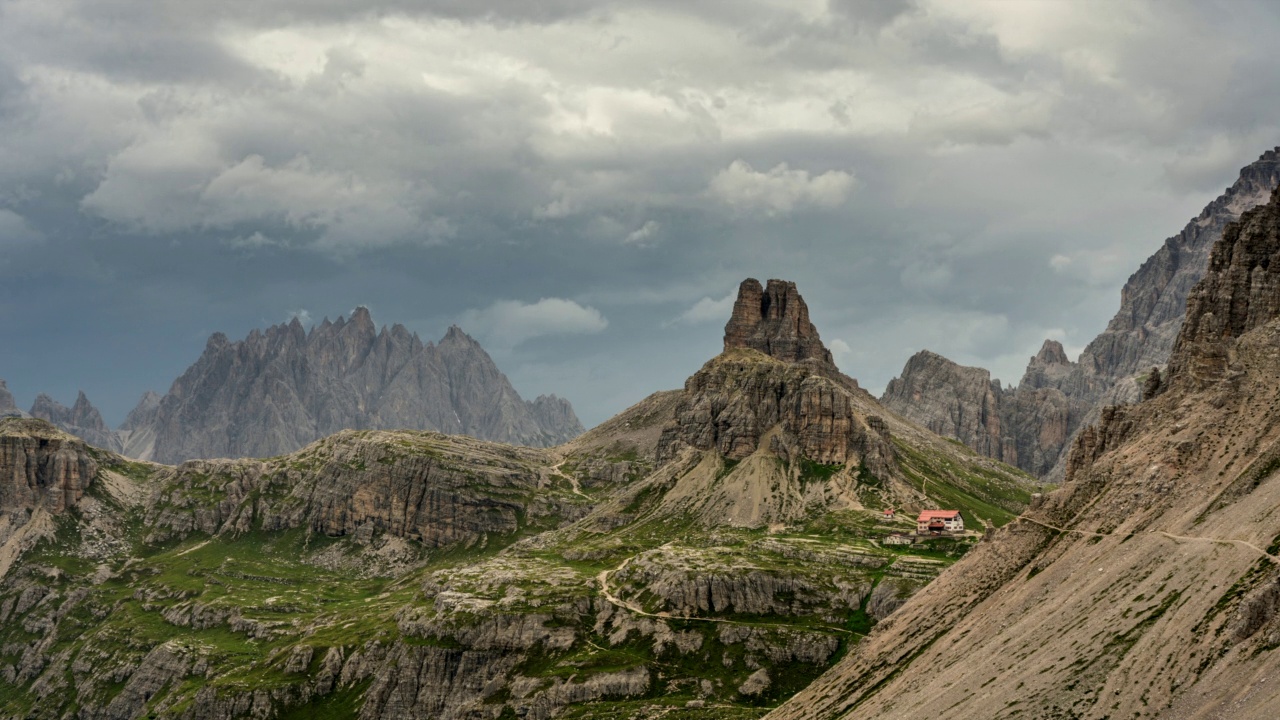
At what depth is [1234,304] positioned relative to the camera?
19150 cm

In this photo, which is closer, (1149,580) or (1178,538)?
(1149,580)

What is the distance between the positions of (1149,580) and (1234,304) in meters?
69.9

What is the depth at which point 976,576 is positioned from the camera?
191m

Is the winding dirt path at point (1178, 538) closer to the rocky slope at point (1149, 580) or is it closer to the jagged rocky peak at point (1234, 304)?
the rocky slope at point (1149, 580)

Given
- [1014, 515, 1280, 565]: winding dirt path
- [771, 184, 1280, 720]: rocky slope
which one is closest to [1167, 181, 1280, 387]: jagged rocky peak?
[771, 184, 1280, 720]: rocky slope

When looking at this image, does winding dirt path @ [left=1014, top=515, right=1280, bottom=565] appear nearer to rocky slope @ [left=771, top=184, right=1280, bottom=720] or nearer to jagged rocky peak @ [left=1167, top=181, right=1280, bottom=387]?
rocky slope @ [left=771, top=184, right=1280, bottom=720]

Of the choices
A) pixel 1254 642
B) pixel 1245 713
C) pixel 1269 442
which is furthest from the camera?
pixel 1269 442

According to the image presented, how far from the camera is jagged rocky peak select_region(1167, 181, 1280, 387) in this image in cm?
18538

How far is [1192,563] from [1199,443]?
96.5 ft

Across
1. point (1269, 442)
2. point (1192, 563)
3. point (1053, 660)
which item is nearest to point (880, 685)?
point (1053, 660)

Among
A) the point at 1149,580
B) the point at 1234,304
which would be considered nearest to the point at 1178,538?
the point at 1149,580

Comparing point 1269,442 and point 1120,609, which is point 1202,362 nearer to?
point 1269,442

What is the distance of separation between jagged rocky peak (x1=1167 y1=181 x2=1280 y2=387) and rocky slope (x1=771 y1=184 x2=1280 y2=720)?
1.00 ft

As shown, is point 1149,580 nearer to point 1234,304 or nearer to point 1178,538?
point 1178,538
